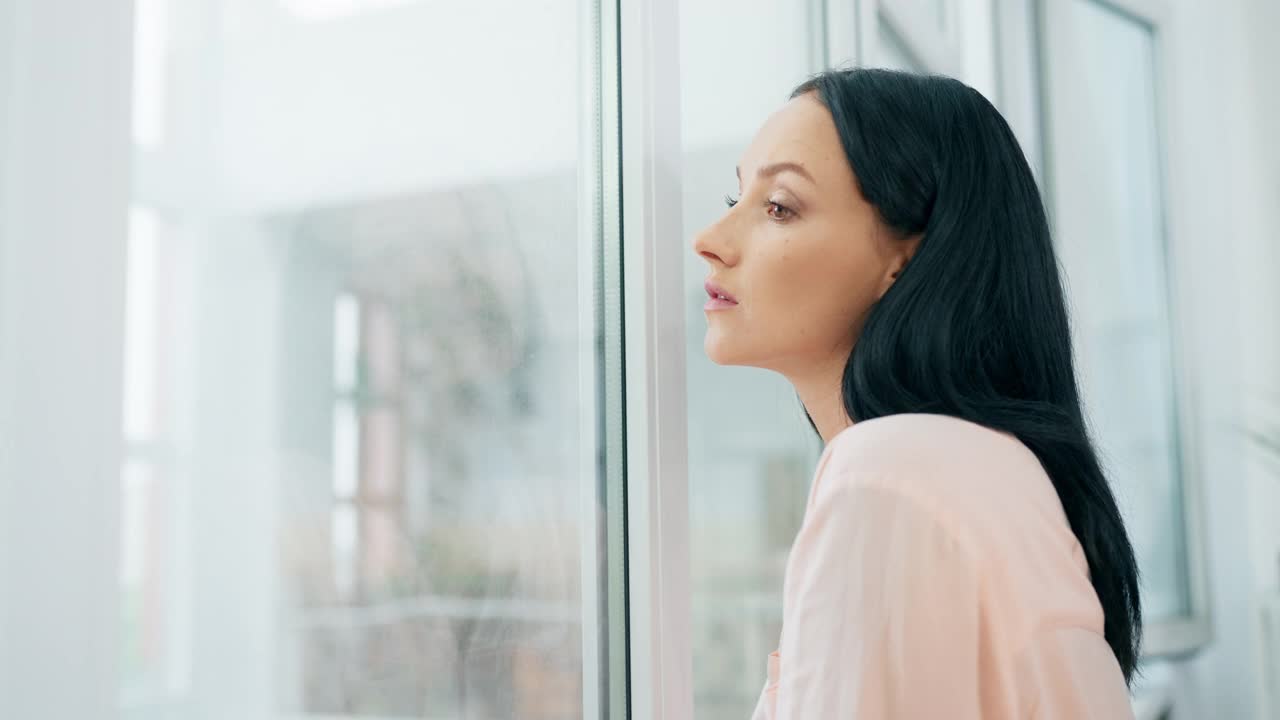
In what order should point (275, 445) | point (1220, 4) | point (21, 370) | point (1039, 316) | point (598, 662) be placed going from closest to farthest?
point (21, 370), point (275, 445), point (1039, 316), point (598, 662), point (1220, 4)

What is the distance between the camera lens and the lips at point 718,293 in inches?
34.9

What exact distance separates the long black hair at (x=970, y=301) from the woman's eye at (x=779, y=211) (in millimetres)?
60

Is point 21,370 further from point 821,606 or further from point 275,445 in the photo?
point 821,606

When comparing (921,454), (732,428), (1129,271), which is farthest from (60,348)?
(1129,271)

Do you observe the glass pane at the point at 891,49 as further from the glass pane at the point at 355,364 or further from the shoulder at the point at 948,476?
the shoulder at the point at 948,476

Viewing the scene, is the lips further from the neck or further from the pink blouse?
the pink blouse

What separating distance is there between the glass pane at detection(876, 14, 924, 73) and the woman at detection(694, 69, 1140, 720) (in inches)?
37.1

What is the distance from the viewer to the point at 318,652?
0.68m

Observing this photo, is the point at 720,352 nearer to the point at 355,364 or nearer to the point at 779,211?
the point at 779,211

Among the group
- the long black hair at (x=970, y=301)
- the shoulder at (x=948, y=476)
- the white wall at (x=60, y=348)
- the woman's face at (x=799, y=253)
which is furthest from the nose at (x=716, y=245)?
the white wall at (x=60, y=348)

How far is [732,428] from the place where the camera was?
129cm

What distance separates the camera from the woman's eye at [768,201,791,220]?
0.86 metres

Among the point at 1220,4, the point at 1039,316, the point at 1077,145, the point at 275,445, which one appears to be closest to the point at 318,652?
the point at 275,445

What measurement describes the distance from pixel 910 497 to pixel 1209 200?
2061 millimetres
